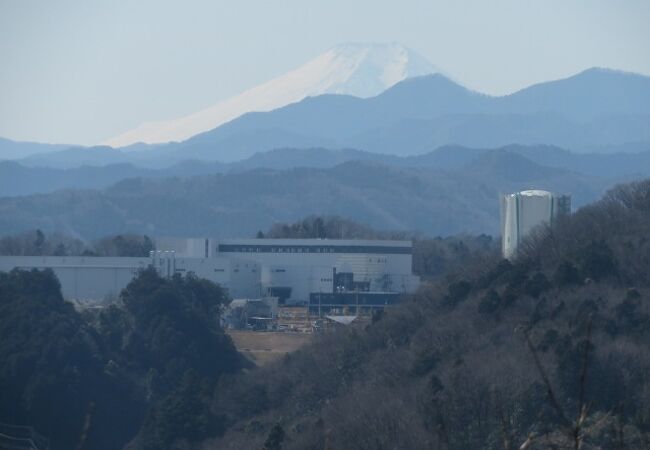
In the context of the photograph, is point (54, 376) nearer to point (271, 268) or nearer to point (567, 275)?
point (567, 275)

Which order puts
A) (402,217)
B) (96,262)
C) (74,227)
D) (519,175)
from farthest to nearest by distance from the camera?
(519,175) → (402,217) → (74,227) → (96,262)

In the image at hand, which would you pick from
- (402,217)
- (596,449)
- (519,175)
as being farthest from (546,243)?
(519,175)

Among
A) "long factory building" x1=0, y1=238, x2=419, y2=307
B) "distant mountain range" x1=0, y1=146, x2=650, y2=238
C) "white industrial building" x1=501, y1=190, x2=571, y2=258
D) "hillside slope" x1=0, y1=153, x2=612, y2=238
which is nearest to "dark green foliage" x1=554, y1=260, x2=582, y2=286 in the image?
"white industrial building" x1=501, y1=190, x2=571, y2=258

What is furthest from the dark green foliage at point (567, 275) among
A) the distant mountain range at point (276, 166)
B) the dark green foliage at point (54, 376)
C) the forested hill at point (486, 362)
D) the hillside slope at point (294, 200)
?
the distant mountain range at point (276, 166)

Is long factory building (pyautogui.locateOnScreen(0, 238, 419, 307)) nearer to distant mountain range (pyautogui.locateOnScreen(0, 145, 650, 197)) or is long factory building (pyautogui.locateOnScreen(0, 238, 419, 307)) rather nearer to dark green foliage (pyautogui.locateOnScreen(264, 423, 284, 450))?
dark green foliage (pyautogui.locateOnScreen(264, 423, 284, 450))

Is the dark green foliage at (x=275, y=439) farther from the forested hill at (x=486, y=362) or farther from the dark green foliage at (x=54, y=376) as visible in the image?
the dark green foliage at (x=54, y=376)

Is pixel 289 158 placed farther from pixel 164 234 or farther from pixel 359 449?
pixel 359 449
